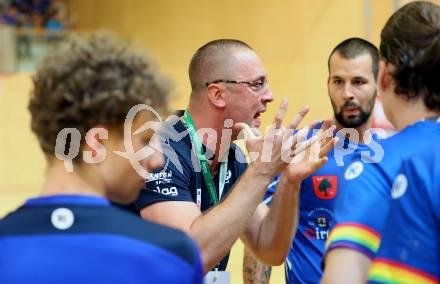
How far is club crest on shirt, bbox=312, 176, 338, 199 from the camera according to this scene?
3973mm

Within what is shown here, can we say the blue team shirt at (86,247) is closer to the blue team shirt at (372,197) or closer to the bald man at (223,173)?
the blue team shirt at (372,197)

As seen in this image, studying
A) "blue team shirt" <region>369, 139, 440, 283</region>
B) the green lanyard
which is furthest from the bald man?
"blue team shirt" <region>369, 139, 440, 283</region>

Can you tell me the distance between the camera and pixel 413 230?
1571mm

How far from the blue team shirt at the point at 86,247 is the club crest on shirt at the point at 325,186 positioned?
2494 millimetres

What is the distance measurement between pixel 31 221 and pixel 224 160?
6.52 ft

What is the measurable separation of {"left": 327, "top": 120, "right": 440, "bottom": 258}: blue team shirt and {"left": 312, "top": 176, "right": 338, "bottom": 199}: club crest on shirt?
209cm

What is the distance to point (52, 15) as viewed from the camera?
18.0 meters

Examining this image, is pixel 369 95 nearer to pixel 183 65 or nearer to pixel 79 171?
pixel 79 171

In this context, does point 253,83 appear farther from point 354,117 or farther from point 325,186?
point 354,117

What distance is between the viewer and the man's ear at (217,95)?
3547 millimetres

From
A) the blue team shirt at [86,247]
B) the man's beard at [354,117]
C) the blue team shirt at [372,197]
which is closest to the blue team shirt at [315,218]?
the man's beard at [354,117]

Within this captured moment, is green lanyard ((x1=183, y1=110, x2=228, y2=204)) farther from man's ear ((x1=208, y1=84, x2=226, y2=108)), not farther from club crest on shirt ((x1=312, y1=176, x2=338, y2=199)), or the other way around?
club crest on shirt ((x1=312, y1=176, x2=338, y2=199))

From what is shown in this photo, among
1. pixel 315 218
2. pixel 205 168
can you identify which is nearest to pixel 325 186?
pixel 315 218

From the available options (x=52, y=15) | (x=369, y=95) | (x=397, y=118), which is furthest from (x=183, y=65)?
(x=397, y=118)
